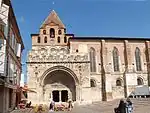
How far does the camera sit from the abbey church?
3684 cm

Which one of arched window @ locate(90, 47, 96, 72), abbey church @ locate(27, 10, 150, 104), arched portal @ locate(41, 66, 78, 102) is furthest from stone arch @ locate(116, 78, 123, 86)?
arched portal @ locate(41, 66, 78, 102)

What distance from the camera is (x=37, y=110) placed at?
926 inches

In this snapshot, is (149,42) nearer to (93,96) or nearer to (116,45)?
(116,45)

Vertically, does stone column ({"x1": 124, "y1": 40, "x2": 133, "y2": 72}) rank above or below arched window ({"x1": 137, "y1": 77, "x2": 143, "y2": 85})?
above

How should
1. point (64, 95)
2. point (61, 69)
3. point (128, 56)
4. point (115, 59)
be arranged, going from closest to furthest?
point (61, 69) → point (64, 95) → point (128, 56) → point (115, 59)

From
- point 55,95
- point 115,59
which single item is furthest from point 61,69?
point 115,59

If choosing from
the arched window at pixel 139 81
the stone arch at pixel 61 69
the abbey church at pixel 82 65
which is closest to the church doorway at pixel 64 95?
the abbey church at pixel 82 65

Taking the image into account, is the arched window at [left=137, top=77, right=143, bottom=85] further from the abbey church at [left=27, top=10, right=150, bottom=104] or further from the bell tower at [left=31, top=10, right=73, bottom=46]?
the bell tower at [left=31, top=10, right=73, bottom=46]

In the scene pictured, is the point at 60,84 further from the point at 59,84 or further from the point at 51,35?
the point at 51,35

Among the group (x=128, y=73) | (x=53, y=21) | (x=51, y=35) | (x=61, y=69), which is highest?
(x=53, y=21)

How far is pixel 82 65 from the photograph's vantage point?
1480 inches

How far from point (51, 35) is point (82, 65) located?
12.8 m

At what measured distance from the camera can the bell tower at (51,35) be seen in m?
47.3

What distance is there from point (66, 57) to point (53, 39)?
10791 mm
